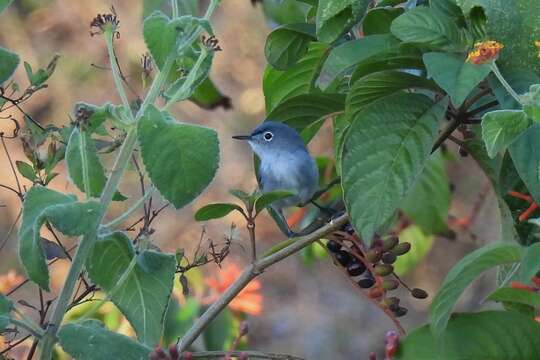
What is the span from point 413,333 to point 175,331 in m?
0.80

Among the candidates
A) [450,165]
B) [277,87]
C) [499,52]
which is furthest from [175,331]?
[450,165]

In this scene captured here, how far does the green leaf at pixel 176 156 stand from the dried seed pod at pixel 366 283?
0.30 metres

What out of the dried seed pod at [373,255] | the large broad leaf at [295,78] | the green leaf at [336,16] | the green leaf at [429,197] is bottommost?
the green leaf at [429,197]

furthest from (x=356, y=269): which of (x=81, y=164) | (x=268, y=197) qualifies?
(x=81, y=164)

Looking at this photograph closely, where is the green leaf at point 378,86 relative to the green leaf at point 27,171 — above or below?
above

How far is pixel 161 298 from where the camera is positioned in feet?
3.66

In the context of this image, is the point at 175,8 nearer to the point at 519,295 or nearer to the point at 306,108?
the point at 306,108

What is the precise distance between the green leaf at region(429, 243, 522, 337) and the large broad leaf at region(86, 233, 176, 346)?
0.28m

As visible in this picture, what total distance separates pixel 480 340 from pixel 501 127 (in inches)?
8.9

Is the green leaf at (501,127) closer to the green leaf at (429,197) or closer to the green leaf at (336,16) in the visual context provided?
the green leaf at (336,16)

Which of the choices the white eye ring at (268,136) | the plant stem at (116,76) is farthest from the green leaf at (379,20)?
the white eye ring at (268,136)

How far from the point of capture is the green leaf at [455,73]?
41.9 inches

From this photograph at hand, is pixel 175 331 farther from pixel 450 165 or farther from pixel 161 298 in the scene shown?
pixel 450 165

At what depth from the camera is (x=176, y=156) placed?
1.05 metres
